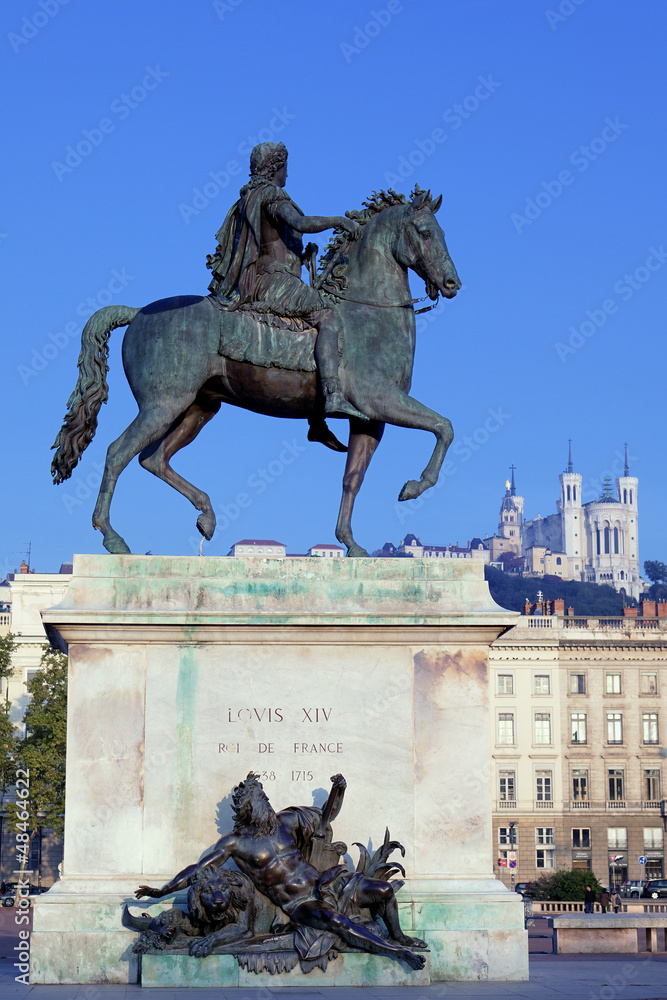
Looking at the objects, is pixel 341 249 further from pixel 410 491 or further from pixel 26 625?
pixel 26 625

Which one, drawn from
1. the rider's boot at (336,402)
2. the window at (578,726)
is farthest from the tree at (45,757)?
the rider's boot at (336,402)

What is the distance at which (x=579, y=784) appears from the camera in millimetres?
80312

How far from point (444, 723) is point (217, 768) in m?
2.20

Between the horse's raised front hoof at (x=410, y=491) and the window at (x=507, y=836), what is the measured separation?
2598 inches

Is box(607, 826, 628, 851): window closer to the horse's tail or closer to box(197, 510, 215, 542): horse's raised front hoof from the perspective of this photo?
box(197, 510, 215, 542): horse's raised front hoof

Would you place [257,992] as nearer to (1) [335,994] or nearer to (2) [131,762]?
(1) [335,994]

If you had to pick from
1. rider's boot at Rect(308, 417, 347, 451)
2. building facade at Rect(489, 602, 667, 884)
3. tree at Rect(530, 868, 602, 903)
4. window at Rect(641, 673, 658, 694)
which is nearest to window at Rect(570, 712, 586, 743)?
building facade at Rect(489, 602, 667, 884)

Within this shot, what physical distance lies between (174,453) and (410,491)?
8.51 ft

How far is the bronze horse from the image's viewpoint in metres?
14.4

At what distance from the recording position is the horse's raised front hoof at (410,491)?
1448cm

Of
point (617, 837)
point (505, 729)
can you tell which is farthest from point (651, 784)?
point (505, 729)

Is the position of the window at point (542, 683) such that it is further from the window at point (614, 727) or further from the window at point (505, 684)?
the window at point (614, 727)

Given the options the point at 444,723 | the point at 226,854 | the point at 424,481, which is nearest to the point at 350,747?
the point at 444,723

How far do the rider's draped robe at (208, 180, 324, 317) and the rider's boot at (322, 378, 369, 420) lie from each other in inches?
32.0
